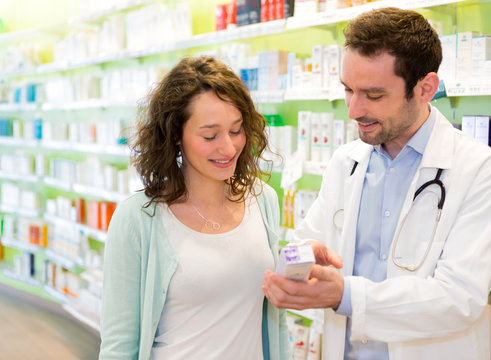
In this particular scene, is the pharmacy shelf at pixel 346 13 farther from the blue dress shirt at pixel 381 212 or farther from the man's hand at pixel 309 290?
the man's hand at pixel 309 290

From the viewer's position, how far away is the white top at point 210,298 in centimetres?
177

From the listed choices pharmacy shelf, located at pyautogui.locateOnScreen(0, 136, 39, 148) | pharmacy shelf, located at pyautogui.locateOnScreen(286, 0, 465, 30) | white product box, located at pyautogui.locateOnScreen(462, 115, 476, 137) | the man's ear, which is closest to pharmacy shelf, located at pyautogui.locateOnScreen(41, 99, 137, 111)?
pharmacy shelf, located at pyautogui.locateOnScreen(0, 136, 39, 148)

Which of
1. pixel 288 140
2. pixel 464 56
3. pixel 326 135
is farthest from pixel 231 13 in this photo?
pixel 464 56

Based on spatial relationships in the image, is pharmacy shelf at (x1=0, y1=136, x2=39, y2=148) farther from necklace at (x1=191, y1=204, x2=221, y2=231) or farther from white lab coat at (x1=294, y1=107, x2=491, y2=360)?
white lab coat at (x1=294, y1=107, x2=491, y2=360)

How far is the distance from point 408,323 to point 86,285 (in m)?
5.52

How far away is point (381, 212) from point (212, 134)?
2.25 ft

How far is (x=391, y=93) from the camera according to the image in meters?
1.81

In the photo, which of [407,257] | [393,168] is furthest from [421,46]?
[407,257]

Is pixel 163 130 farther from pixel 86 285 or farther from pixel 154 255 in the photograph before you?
pixel 86 285

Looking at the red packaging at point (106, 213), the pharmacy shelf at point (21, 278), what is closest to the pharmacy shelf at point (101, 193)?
the red packaging at point (106, 213)

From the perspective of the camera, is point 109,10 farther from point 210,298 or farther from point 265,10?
point 210,298

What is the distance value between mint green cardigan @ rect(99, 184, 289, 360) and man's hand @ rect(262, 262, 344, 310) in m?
0.36

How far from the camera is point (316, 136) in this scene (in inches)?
142

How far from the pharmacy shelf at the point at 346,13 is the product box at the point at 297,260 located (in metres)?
1.80
